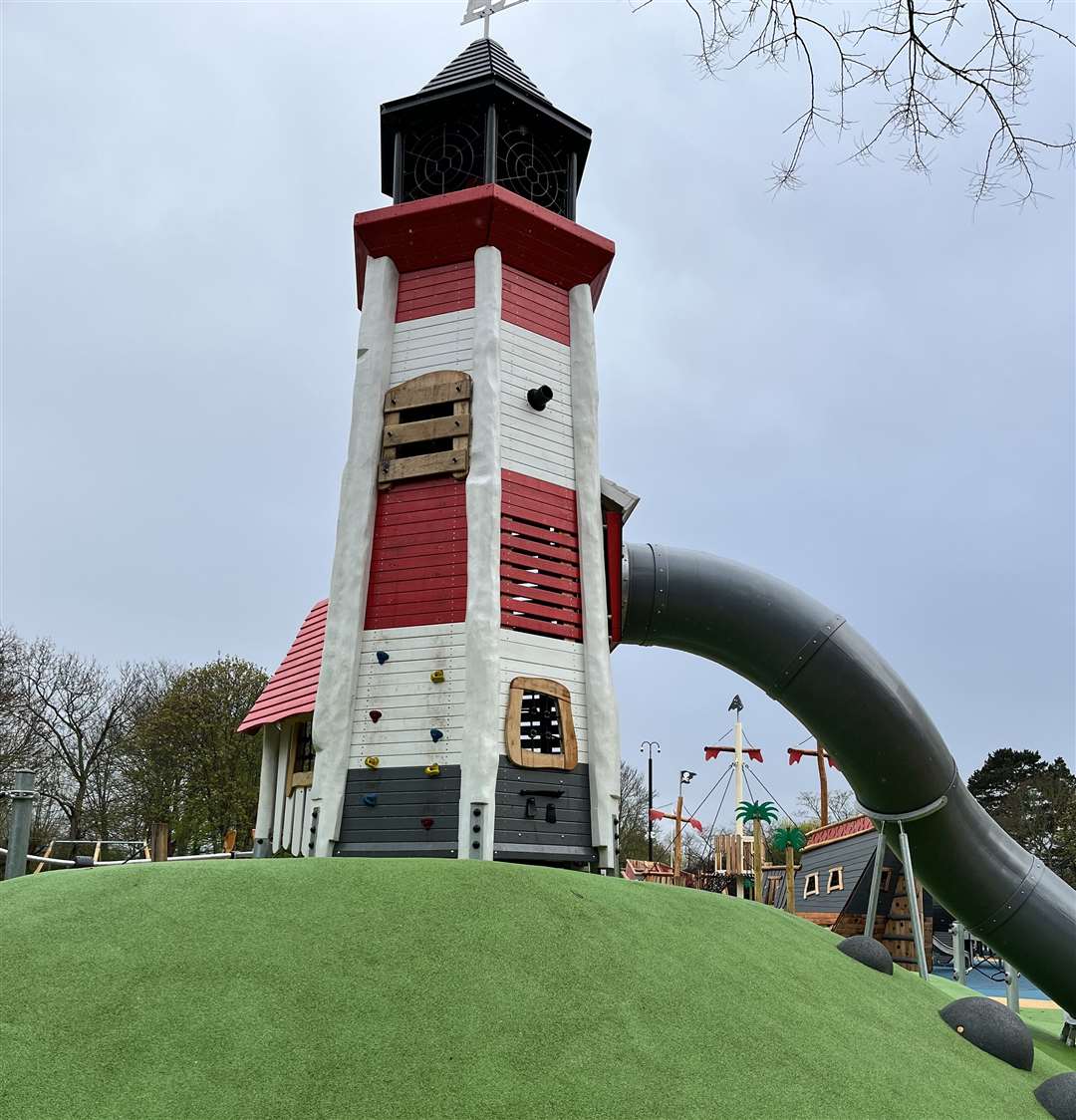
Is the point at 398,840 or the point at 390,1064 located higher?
the point at 398,840

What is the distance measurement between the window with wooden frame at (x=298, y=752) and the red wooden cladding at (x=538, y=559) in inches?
206

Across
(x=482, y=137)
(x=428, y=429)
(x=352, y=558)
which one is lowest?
(x=352, y=558)

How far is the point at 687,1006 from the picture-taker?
6652 mm

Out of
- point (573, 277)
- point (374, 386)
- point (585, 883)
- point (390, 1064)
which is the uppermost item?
point (573, 277)

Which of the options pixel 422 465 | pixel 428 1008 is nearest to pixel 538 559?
pixel 422 465

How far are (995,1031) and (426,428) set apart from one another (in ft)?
28.1

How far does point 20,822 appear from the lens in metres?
12.2

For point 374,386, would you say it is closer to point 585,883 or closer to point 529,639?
point 529,639

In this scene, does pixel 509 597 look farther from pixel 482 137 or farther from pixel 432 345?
pixel 482 137

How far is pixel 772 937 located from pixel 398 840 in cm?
408

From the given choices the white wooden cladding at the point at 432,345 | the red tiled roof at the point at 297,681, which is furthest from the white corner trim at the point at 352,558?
the red tiled roof at the point at 297,681

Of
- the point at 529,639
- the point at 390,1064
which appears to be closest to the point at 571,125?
the point at 529,639

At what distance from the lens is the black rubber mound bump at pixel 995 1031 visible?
339 inches

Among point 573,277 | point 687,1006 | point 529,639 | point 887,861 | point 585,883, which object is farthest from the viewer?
point 887,861
